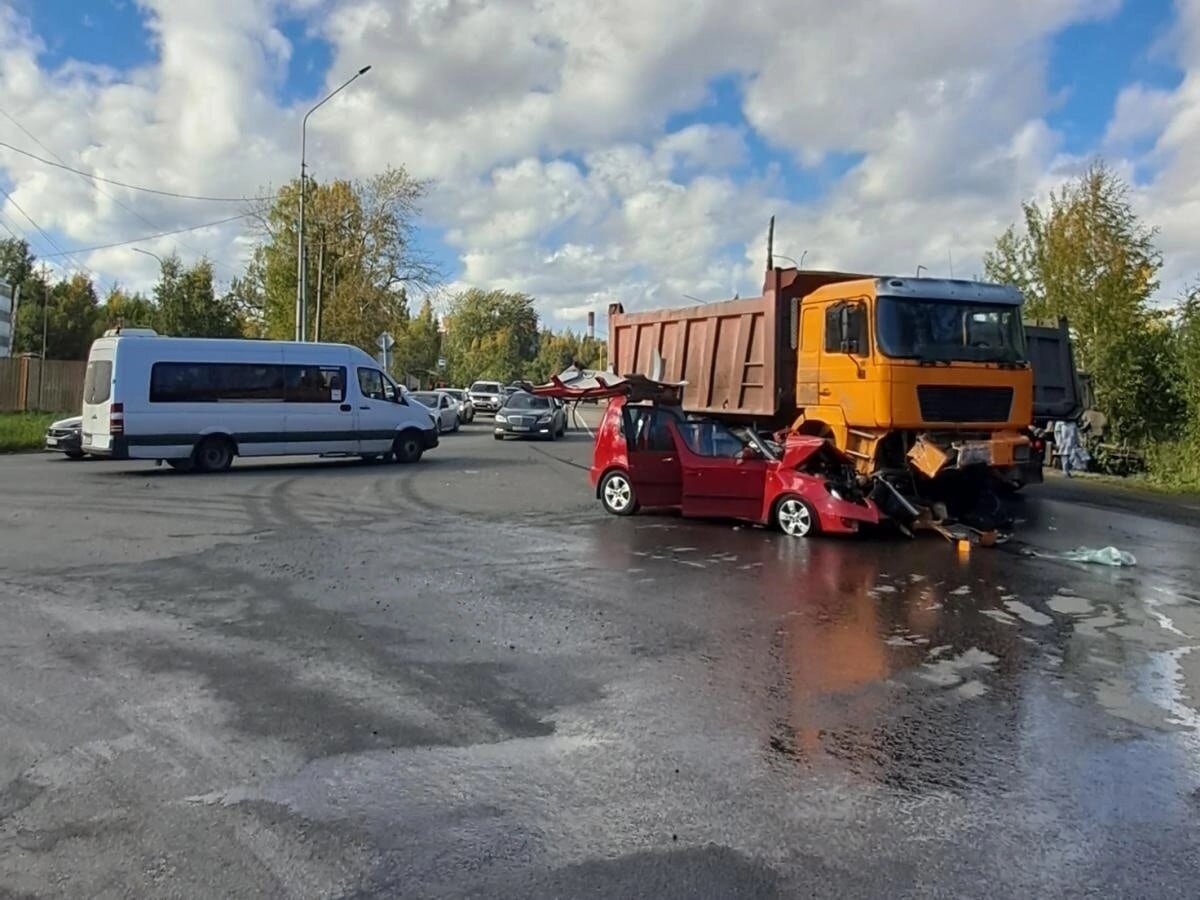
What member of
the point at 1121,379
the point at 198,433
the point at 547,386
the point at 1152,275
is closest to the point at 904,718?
the point at 547,386

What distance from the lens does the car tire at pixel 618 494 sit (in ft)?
Result: 43.4

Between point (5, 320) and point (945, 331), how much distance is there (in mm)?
46376

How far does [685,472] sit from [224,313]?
141ft

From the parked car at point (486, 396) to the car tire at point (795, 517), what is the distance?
3621 cm

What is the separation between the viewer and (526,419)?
31.0 m

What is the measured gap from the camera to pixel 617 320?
17.0 m

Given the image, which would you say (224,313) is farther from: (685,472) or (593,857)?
(593,857)

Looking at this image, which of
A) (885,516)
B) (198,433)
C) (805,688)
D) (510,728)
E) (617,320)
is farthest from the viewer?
(198,433)

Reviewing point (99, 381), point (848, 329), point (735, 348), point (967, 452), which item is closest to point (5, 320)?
point (99, 381)

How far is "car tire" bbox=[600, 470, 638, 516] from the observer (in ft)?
43.4

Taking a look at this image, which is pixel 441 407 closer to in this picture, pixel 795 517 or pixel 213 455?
pixel 213 455

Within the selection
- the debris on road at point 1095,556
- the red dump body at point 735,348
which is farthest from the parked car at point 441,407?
the debris on road at point 1095,556

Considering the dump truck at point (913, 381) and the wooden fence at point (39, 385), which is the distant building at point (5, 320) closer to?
the wooden fence at point (39, 385)

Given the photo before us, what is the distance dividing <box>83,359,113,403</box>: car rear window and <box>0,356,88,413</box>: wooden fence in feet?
49.6
